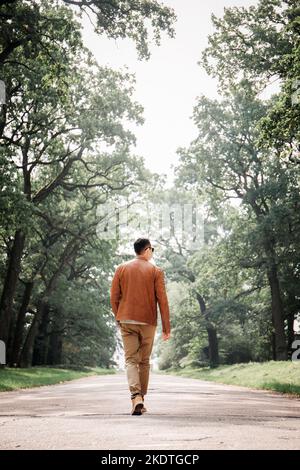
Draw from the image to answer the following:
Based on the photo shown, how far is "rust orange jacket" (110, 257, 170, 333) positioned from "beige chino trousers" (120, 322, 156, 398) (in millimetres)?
112

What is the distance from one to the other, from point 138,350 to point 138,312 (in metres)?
0.47

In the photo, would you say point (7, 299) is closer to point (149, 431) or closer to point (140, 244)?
point (140, 244)

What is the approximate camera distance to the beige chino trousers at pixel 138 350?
230 inches

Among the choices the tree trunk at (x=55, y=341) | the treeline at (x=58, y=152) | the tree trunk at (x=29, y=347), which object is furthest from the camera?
the tree trunk at (x=55, y=341)

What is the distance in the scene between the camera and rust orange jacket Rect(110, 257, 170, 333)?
19.6 feet

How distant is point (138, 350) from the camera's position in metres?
6.02

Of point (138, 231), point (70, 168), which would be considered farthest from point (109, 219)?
point (138, 231)

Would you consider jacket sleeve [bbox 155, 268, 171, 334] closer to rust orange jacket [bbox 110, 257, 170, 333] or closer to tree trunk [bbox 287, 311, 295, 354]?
rust orange jacket [bbox 110, 257, 170, 333]

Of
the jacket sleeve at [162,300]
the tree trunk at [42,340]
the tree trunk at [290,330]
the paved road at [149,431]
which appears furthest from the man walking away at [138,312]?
the tree trunk at [42,340]

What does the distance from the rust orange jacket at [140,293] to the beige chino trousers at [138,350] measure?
0.11 m

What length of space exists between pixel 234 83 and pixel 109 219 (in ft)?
38.0

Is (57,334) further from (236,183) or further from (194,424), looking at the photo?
(194,424)

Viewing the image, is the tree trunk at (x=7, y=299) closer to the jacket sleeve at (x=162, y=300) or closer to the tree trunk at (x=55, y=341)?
the jacket sleeve at (x=162, y=300)

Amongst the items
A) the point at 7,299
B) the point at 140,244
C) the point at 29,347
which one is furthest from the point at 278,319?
the point at 140,244
